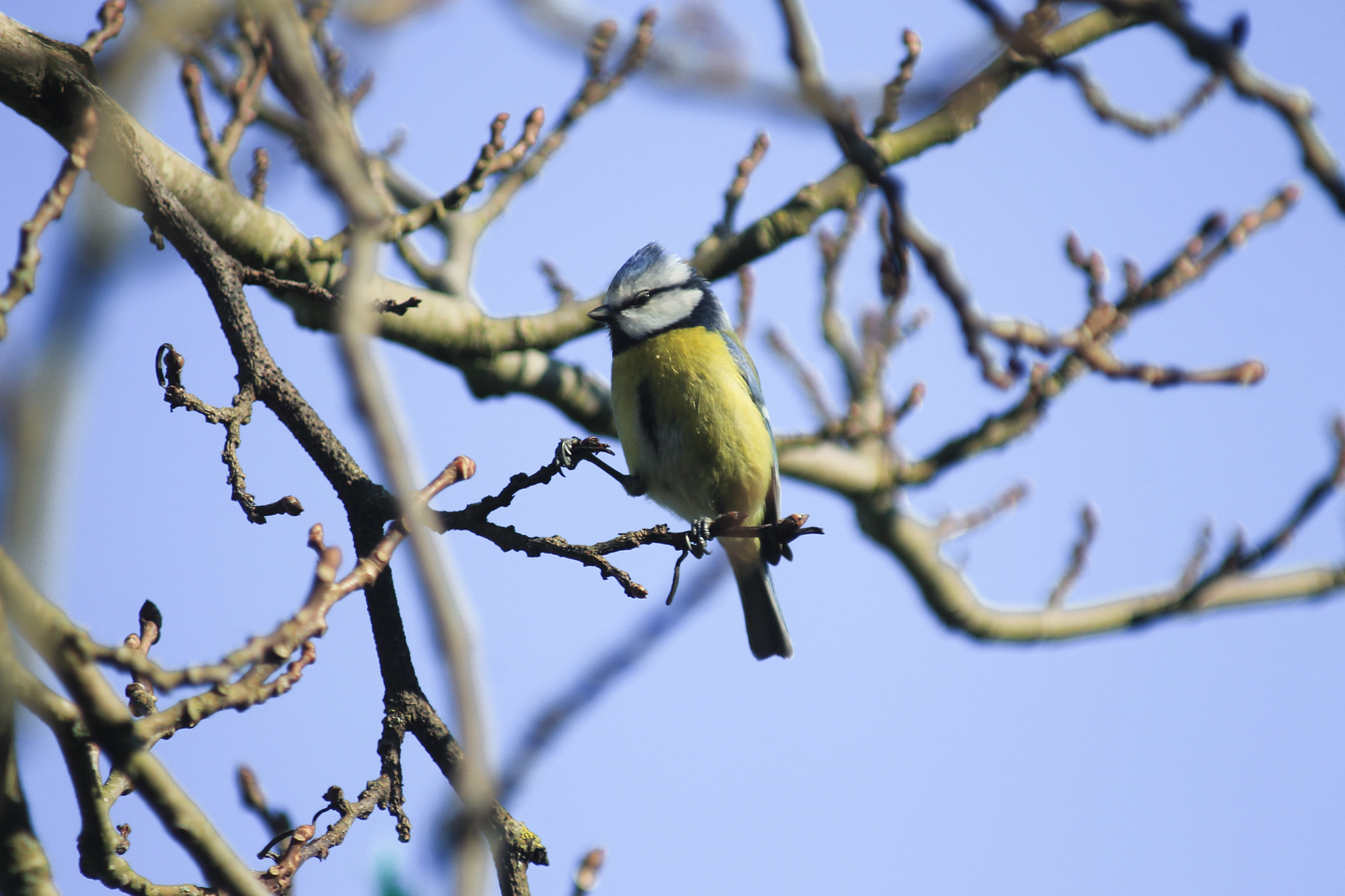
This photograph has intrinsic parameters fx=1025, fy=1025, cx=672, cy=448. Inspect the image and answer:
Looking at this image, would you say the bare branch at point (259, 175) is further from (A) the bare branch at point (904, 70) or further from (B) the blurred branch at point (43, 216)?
(A) the bare branch at point (904, 70)

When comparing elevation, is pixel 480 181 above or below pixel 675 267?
below

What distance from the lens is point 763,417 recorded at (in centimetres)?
404

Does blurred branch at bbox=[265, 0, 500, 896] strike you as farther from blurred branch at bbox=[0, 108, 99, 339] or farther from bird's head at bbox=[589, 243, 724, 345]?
bird's head at bbox=[589, 243, 724, 345]

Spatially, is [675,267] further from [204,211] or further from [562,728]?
[562,728]

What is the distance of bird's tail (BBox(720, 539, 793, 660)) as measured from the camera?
14.0 feet

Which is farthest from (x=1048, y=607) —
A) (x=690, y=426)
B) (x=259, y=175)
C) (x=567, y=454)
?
(x=259, y=175)

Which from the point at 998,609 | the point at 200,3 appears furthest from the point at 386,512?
the point at 998,609

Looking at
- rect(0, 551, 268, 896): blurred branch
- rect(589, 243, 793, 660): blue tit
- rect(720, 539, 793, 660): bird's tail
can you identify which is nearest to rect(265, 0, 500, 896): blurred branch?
rect(0, 551, 268, 896): blurred branch

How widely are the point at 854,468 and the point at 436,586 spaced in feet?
11.7

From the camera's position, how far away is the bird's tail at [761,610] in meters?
4.28

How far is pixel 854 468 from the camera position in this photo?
4266mm

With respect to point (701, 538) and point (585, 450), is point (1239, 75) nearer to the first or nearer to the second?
point (585, 450)

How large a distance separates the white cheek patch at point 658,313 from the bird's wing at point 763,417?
0.61ft

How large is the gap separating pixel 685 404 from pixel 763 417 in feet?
1.46
